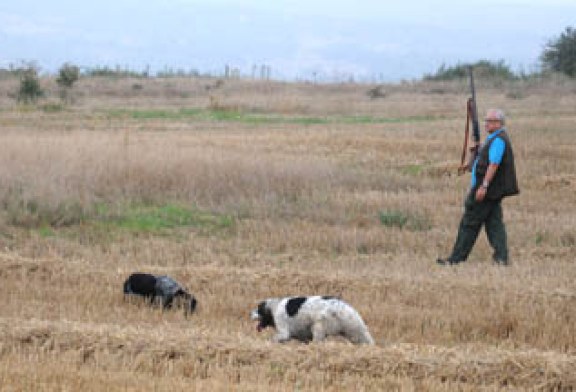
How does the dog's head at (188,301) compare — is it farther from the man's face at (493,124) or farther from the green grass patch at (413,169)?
the green grass patch at (413,169)

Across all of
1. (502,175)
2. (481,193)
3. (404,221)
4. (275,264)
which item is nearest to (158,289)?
(275,264)

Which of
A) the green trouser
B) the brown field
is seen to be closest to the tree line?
the brown field

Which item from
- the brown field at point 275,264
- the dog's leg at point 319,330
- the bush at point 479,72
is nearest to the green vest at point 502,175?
the brown field at point 275,264

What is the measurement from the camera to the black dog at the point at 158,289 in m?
9.89

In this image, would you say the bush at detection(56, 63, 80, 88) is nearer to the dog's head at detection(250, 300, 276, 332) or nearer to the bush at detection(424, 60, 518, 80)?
the bush at detection(424, 60, 518, 80)

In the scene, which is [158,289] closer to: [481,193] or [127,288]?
[127,288]

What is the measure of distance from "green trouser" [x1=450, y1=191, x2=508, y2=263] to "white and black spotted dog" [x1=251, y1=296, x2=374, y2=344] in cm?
427

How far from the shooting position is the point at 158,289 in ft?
33.0

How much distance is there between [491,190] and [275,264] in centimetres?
288

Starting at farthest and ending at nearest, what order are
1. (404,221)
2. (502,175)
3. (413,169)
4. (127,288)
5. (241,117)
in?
(241,117) → (413,169) → (404,221) → (502,175) → (127,288)

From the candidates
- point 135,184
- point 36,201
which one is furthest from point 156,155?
point 36,201

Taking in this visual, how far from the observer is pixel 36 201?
14.6 metres

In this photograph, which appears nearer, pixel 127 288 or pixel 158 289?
pixel 158 289

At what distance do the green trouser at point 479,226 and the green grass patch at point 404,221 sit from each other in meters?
2.67
